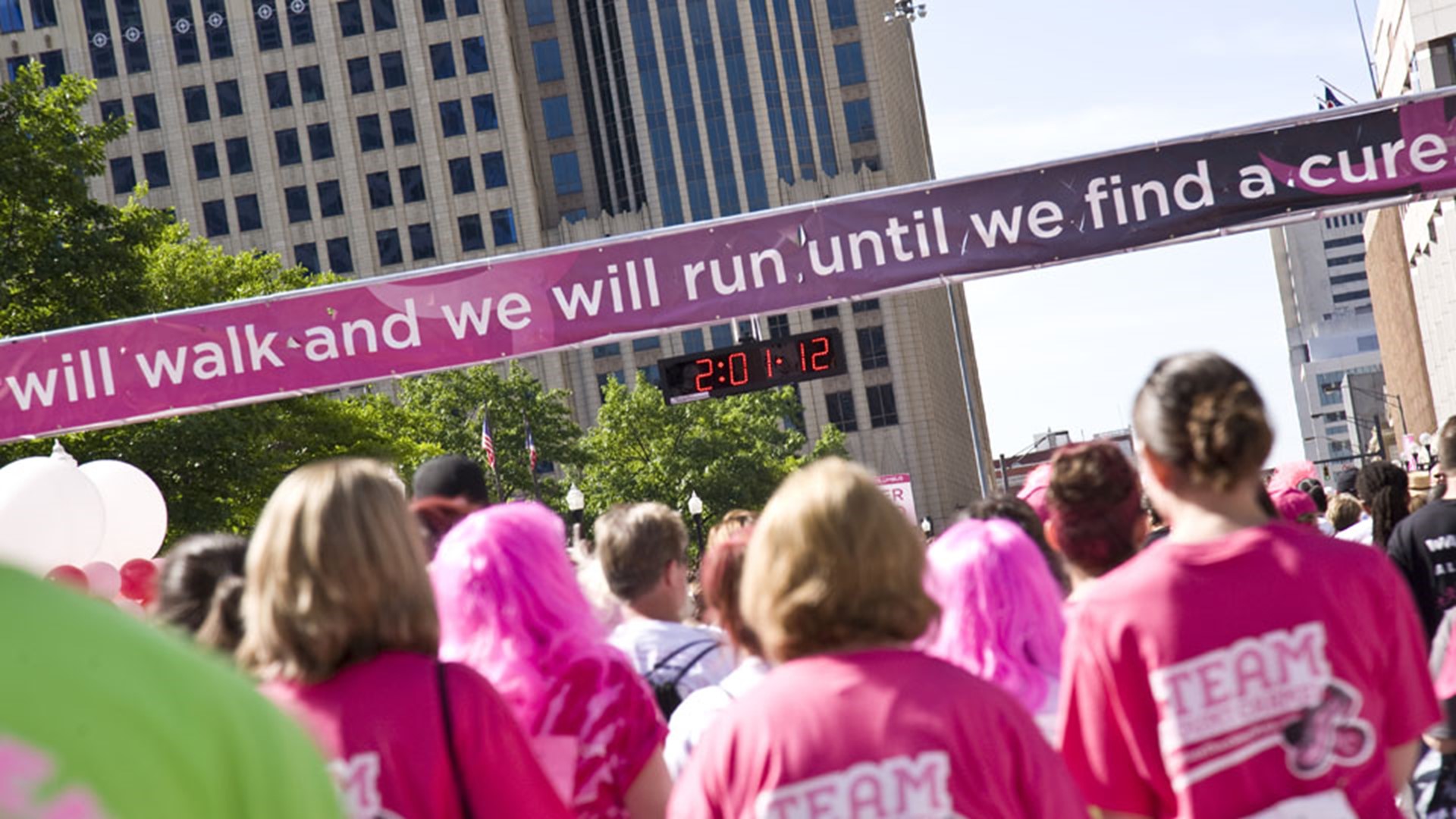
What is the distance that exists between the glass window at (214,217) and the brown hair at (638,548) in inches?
3437

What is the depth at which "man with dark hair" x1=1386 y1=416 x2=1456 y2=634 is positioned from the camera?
6.52m

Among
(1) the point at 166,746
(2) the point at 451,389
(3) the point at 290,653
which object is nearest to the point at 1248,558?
(3) the point at 290,653

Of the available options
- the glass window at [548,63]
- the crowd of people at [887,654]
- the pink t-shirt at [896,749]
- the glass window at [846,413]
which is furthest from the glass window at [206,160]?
the pink t-shirt at [896,749]

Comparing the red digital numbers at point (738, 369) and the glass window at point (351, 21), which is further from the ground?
the glass window at point (351, 21)

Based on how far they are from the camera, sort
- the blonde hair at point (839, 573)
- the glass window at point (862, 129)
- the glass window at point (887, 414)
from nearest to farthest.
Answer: the blonde hair at point (839, 573) → the glass window at point (887, 414) → the glass window at point (862, 129)

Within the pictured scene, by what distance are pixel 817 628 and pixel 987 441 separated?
5856 inches

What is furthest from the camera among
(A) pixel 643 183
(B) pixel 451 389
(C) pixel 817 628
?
(A) pixel 643 183

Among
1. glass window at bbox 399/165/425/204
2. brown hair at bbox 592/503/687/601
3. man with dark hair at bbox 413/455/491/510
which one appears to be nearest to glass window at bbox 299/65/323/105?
glass window at bbox 399/165/425/204

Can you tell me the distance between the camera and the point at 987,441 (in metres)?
150

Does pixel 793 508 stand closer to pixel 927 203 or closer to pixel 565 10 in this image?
pixel 927 203

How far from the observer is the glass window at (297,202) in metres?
88.2

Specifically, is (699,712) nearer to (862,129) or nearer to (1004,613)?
(1004,613)

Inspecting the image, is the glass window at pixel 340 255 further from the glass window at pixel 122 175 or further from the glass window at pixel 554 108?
the glass window at pixel 554 108

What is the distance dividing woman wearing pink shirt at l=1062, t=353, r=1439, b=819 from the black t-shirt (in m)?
3.34
